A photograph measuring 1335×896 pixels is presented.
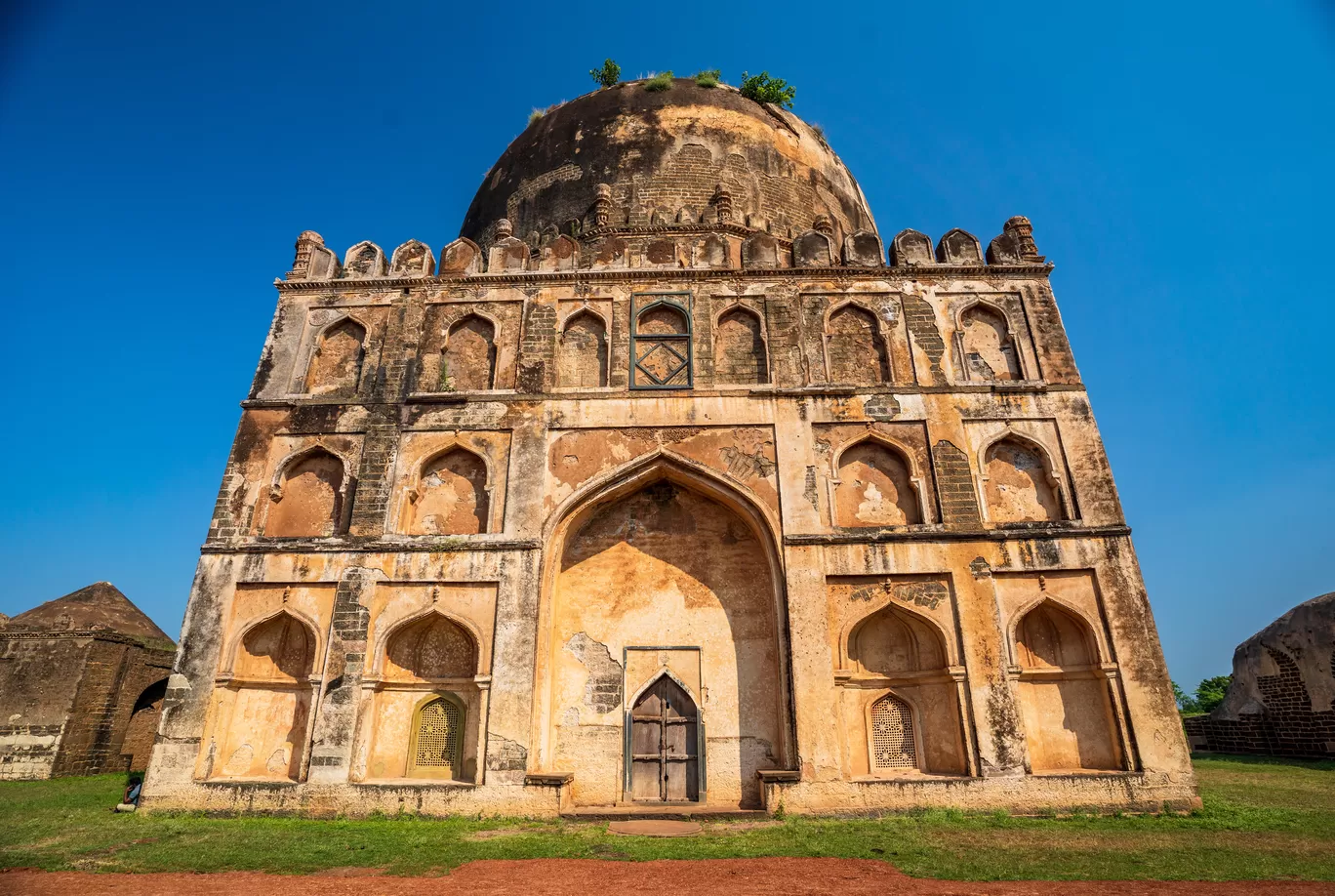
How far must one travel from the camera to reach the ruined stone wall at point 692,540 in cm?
956

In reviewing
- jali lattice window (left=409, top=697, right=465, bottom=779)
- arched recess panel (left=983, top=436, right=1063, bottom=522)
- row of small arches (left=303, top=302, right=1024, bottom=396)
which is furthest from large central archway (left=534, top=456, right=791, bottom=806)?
arched recess panel (left=983, top=436, right=1063, bottom=522)

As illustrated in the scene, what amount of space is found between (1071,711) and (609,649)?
20.9 feet

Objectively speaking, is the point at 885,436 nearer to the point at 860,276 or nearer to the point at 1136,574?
the point at 860,276

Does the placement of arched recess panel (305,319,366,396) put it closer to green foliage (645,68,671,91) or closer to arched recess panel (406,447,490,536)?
arched recess panel (406,447,490,536)

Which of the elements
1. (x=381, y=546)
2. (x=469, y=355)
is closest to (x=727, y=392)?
(x=469, y=355)

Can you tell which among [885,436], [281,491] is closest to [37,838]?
[281,491]

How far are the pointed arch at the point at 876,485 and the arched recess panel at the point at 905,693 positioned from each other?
1403 millimetres

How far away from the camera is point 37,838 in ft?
26.3

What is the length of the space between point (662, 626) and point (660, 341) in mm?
4564

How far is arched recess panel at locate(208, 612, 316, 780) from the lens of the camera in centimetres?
988

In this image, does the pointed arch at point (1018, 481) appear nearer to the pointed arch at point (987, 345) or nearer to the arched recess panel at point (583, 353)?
the pointed arch at point (987, 345)

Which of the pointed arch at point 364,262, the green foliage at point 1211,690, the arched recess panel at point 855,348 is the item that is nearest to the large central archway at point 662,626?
the arched recess panel at point 855,348

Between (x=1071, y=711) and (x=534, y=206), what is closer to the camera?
(x=1071, y=711)

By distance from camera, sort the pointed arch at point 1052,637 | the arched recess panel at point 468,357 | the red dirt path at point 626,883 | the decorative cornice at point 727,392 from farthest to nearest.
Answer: the arched recess panel at point 468,357, the decorative cornice at point 727,392, the pointed arch at point 1052,637, the red dirt path at point 626,883
